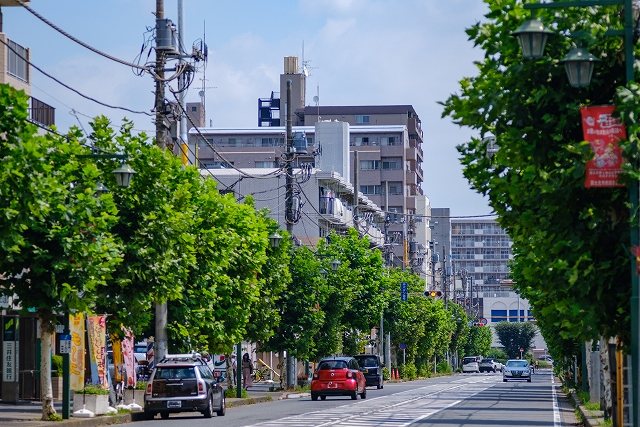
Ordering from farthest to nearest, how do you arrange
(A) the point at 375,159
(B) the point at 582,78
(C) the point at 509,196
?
(A) the point at 375,159
(C) the point at 509,196
(B) the point at 582,78

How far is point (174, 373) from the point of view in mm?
39219

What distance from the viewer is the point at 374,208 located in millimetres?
129750

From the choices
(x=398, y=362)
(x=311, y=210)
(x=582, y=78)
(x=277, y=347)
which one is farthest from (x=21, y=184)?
(x=398, y=362)

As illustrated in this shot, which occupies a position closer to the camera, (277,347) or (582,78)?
(582,78)

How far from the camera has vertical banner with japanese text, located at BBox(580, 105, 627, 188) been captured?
1717 cm

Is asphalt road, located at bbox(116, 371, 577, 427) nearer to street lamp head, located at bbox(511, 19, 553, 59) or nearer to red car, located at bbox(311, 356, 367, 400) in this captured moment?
red car, located at bbox(311, 356, 367, 400)

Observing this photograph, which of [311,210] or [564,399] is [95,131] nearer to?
[564,399]

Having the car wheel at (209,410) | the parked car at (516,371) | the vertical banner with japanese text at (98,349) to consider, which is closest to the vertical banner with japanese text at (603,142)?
the vertical banner with japanese text at (98,349)

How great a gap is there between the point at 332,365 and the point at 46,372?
914 inches

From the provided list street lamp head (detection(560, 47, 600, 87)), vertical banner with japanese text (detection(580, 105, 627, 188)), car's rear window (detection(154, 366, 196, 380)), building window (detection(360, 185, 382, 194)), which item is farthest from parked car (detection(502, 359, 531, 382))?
street lamp head (detection(560, 47, 600, 87))

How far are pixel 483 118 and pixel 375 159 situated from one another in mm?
139461

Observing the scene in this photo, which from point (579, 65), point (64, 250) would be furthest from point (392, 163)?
point (579, 65)

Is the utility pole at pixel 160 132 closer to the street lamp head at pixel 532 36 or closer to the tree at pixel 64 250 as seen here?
the tree at pixel 64 250

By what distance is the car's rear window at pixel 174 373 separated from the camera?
1539 inches
